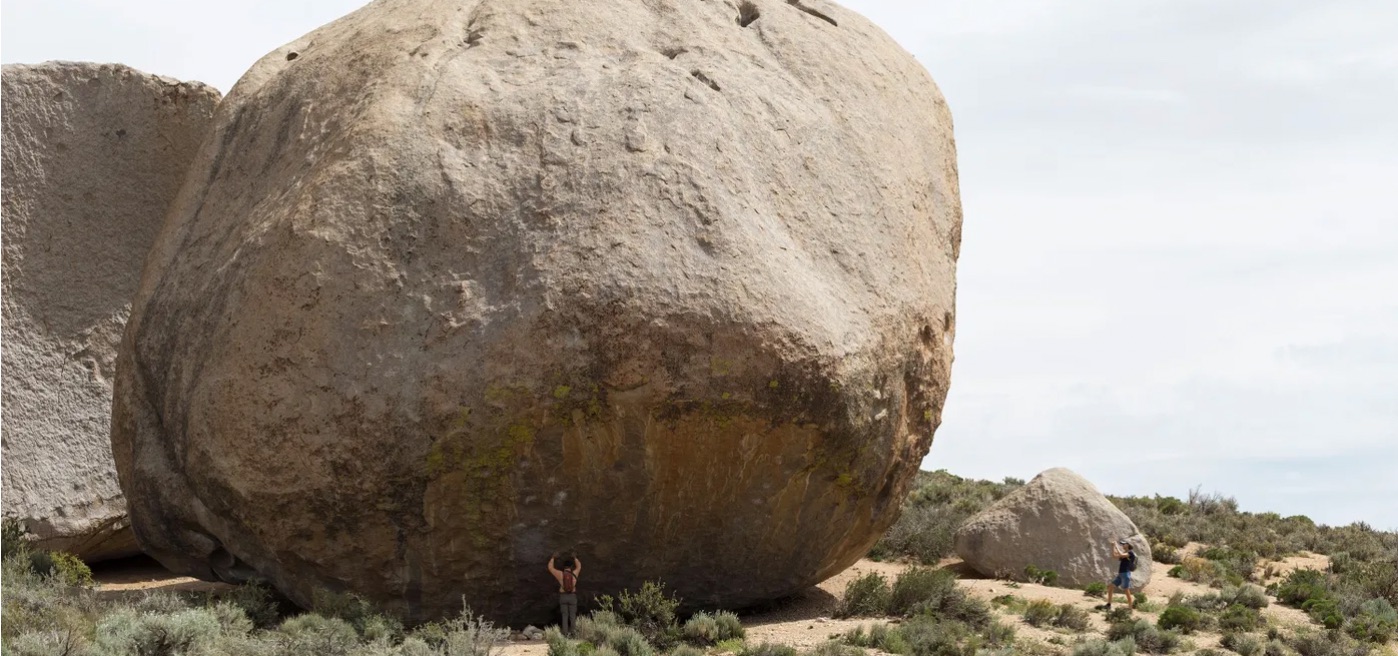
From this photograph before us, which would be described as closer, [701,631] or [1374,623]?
[701,631]

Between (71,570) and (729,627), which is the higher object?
(729,627)

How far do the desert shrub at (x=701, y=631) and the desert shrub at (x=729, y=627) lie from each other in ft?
Answer: 0.12

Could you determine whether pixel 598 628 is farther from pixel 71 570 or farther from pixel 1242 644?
pixel 1242 644

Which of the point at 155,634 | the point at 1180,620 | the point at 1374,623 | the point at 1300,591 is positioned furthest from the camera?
the point at 1300,591

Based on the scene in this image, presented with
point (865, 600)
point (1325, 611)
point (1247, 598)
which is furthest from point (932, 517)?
point (865, 600)

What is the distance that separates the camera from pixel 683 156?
9.29 meters

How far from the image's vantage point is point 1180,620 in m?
10.9

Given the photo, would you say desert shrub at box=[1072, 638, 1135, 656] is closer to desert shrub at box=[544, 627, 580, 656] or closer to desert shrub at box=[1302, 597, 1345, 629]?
desert shrub at box=[1302, 597, 1345, 629]

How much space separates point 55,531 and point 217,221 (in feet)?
11.1

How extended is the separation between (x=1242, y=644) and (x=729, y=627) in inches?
152

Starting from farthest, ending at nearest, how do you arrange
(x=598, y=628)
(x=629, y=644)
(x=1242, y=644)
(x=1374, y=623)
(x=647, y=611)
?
1. (x=1374, y=623)
2. (x=1242, y=644)
3. (x=647, y=611)
4. (x=598, y=628)
5. (x=629, y=644)

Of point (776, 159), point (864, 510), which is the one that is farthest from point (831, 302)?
point (864, 510)

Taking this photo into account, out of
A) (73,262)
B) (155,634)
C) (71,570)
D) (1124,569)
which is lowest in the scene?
(71,570)

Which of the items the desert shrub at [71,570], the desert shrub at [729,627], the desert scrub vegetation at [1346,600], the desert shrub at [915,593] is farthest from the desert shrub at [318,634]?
the desert scrub vegetation at [1346,600]
